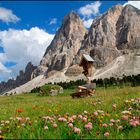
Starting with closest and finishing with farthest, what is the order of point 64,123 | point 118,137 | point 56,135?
point 118,137
point 56,135
point 64,123

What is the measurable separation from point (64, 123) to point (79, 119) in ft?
1.99

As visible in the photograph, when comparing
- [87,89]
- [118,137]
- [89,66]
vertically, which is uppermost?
[89,66]

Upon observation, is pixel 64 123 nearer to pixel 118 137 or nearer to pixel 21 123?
pixel 21 123

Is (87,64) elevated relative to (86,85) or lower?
elevated

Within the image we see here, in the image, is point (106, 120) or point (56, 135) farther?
point (106, 120)

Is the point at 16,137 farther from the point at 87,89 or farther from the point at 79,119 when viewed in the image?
the point at 87,89

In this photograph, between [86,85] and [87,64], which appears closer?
[86,85]

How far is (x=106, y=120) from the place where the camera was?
8.80 meters

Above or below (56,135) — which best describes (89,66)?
above

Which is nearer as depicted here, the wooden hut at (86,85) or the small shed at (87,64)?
the wooden hut at (86,85)

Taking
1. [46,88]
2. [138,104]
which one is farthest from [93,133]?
[46,88]

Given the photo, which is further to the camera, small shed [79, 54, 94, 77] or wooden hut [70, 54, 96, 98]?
small shed [79, 54, 94, 77]

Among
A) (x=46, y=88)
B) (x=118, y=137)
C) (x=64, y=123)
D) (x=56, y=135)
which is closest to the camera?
(x=118, y=137)

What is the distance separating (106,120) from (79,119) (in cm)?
67
